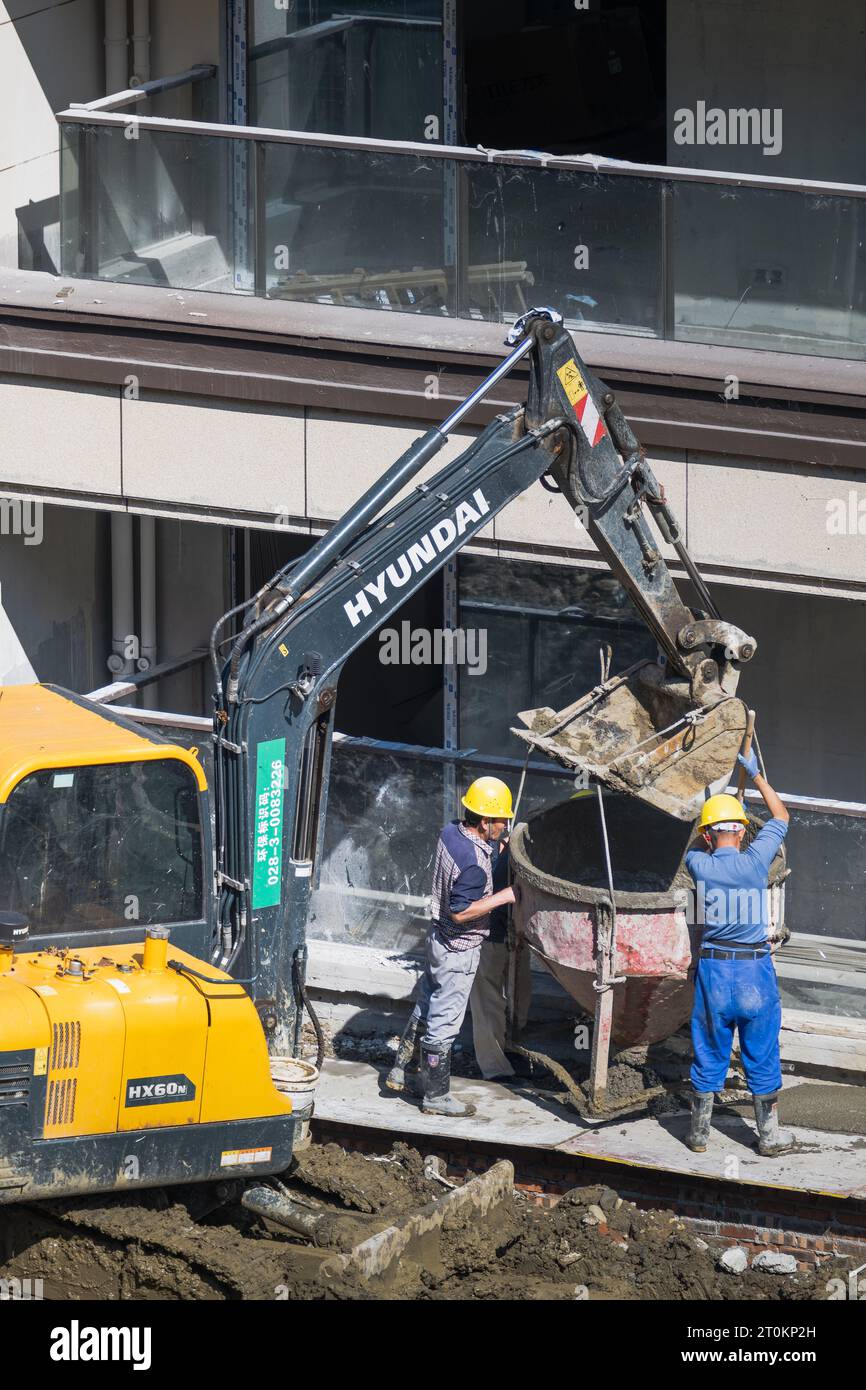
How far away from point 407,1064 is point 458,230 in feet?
17.0

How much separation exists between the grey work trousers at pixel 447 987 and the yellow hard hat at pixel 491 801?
0.73 metres

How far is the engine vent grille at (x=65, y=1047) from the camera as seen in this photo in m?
7.98

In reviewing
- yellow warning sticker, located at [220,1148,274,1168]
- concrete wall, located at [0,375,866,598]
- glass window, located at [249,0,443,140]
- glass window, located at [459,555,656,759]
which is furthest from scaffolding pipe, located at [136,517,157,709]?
yellow warning sticker, located at [220,1148,274,1168]

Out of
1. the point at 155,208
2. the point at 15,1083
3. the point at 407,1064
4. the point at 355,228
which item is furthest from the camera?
the point at 155,208

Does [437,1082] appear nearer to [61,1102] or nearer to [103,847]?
[103,847]

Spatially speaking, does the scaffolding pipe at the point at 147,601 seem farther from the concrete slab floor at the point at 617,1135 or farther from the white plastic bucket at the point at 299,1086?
the white plastic bucket at the point at 299,1086

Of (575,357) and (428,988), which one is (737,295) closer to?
(575,357)

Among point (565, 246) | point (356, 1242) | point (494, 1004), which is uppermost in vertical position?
point (565, 246)

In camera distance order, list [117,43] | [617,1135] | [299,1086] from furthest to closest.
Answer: [117,43]
[617,1135]
[299,1086]

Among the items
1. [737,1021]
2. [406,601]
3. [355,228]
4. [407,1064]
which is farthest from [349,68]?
[737,1021]

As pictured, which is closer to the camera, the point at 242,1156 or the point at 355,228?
the point at 242,1156

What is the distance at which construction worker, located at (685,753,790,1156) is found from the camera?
1003cm

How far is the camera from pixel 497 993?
11258 millimetres

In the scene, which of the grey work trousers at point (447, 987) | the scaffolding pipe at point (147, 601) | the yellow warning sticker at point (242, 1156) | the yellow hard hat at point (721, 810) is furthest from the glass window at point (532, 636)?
the yellow warning sticker at point (242, 1156)
